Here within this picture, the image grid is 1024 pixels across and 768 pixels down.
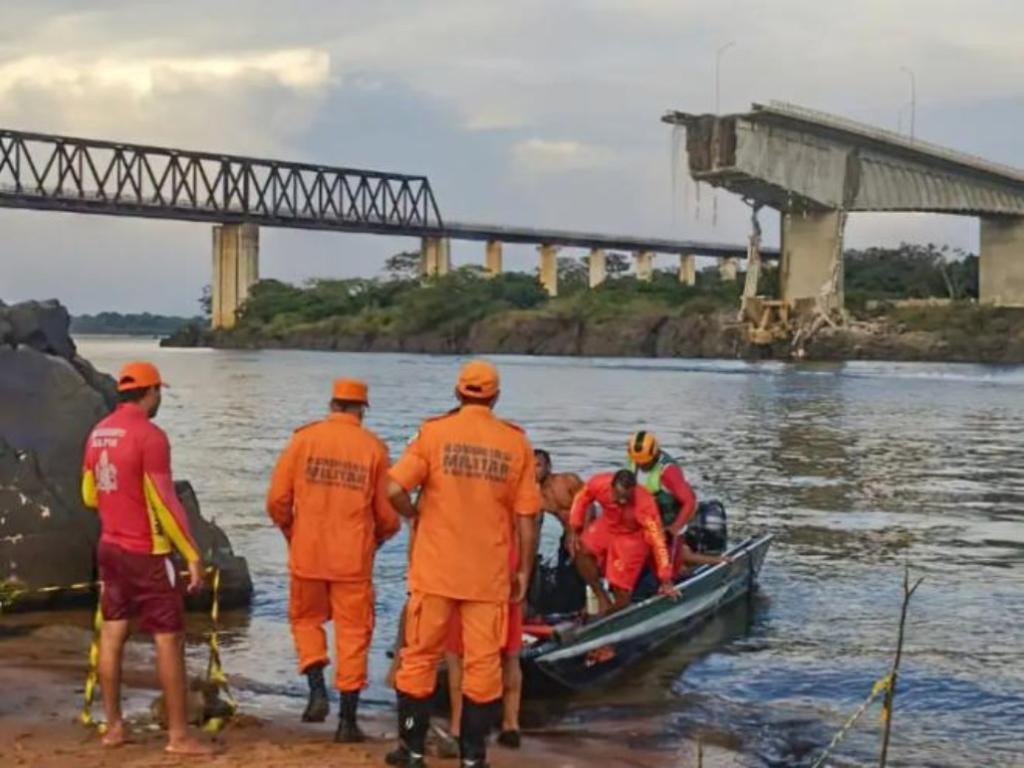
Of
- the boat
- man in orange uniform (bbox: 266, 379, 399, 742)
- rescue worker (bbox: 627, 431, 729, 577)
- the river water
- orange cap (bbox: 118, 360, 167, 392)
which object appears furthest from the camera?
rescue worker (bbox: 627, 431, 729, 577)

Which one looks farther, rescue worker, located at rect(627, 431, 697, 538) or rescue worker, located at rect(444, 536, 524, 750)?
rescue worker, located at rect(627, 431, 697, 538)

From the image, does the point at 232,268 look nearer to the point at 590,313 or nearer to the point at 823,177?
the point at 590,313

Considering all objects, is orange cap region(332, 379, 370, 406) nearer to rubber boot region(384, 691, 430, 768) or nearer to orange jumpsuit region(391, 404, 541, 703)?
orange jumpsuit region(391, 404, 541, 703)

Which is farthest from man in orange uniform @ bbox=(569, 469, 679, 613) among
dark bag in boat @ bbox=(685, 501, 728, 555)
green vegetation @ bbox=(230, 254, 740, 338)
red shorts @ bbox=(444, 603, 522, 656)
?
green vegetation @ bbox=(230, 254, 740, 338)

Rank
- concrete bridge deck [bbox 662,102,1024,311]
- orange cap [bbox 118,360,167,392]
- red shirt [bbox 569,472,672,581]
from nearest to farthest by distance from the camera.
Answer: orange cap [bbox 118,360,167,392]
red shirt [bbox 569,472,672,581]
concrete bridge deck [bbox 662,102,1024,311]

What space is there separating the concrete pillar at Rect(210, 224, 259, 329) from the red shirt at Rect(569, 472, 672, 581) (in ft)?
416

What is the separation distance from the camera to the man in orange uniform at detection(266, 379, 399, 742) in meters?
8.10

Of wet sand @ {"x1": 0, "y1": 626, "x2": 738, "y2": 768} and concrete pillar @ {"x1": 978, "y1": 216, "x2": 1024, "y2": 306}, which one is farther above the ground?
concrete pillar @ {"x1": 978, "y1": 216, "x2": 1024, "y2": 306}

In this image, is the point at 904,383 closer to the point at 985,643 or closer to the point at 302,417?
the point at 302,417

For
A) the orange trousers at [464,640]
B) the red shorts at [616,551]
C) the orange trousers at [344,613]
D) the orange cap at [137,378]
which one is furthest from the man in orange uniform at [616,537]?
the orange cap at [137,378]

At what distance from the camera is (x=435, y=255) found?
5901 inches

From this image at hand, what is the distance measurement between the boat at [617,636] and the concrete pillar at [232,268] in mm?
125180

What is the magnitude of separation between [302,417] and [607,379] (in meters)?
31.6

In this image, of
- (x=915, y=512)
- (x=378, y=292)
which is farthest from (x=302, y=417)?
(x=378, y=292)
